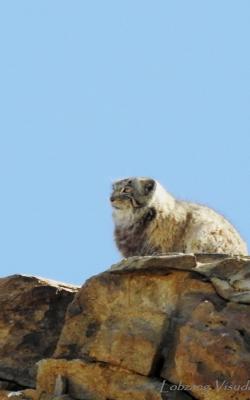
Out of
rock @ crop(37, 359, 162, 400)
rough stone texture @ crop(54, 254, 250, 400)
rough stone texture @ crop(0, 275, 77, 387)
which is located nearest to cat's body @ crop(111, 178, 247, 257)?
rough stone texture @ crop(0, 275, 77, 387)

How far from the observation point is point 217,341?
38.7 ft

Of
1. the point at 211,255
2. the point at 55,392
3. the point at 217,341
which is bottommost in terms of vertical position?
the point at 55,392

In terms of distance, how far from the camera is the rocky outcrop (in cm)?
1177

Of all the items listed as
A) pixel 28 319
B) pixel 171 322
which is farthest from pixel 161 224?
pixel 171 322

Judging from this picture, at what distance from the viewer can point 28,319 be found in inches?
566

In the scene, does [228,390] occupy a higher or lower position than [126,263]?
lower

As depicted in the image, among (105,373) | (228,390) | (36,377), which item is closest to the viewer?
(228,390)

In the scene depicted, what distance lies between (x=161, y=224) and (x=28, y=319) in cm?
322

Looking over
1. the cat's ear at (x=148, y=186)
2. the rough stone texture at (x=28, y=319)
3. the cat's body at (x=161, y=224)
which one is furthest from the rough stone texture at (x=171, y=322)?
the cat's ear at (x=148, y=186)

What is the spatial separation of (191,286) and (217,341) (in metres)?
1.06

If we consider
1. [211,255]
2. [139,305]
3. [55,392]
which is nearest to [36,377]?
[55,392]

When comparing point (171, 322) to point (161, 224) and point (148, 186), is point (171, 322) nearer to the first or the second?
point (161, 224)

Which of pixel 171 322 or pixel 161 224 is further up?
pixel 161 224

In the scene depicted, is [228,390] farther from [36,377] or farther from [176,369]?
[36,377]
